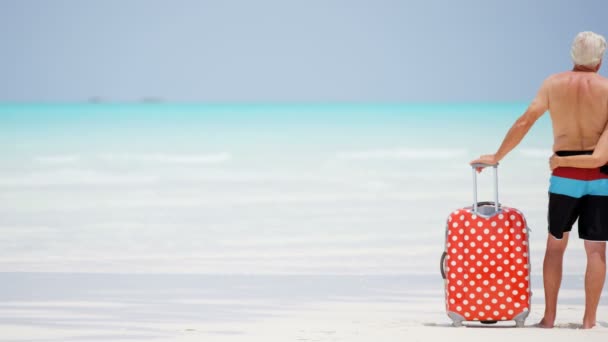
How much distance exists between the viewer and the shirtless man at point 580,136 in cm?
407

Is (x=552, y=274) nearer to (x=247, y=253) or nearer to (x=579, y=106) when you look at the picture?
(x=579, y=106)

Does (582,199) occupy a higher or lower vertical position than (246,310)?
higher

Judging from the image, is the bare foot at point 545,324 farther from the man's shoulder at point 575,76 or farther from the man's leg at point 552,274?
the man's shoulder at point 575,76

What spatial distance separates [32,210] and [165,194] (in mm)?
1955

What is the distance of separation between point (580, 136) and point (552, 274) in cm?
58

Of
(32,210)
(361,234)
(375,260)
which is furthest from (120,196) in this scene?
(375,260)

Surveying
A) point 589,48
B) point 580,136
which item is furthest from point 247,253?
point 589,48

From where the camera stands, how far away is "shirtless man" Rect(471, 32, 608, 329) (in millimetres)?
4066

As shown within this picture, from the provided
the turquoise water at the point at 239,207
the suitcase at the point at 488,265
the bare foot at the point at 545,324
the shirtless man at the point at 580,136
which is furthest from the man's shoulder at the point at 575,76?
the turquoise water at the point at 239,207

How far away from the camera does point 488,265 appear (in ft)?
13.9

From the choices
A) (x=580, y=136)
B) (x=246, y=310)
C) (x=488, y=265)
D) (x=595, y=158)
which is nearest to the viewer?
(x=595, y=158)

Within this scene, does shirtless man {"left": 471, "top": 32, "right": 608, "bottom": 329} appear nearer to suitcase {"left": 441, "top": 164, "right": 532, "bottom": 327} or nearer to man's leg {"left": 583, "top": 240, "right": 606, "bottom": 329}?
man's leg {"left": 583, "top": 240, "right": 606, "bottom": 329}

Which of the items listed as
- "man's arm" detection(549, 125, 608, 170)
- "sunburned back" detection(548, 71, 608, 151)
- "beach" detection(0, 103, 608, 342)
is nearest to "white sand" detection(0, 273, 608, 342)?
"beach" detection(0, 103, 608, 342)

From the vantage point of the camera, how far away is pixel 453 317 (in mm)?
4277
